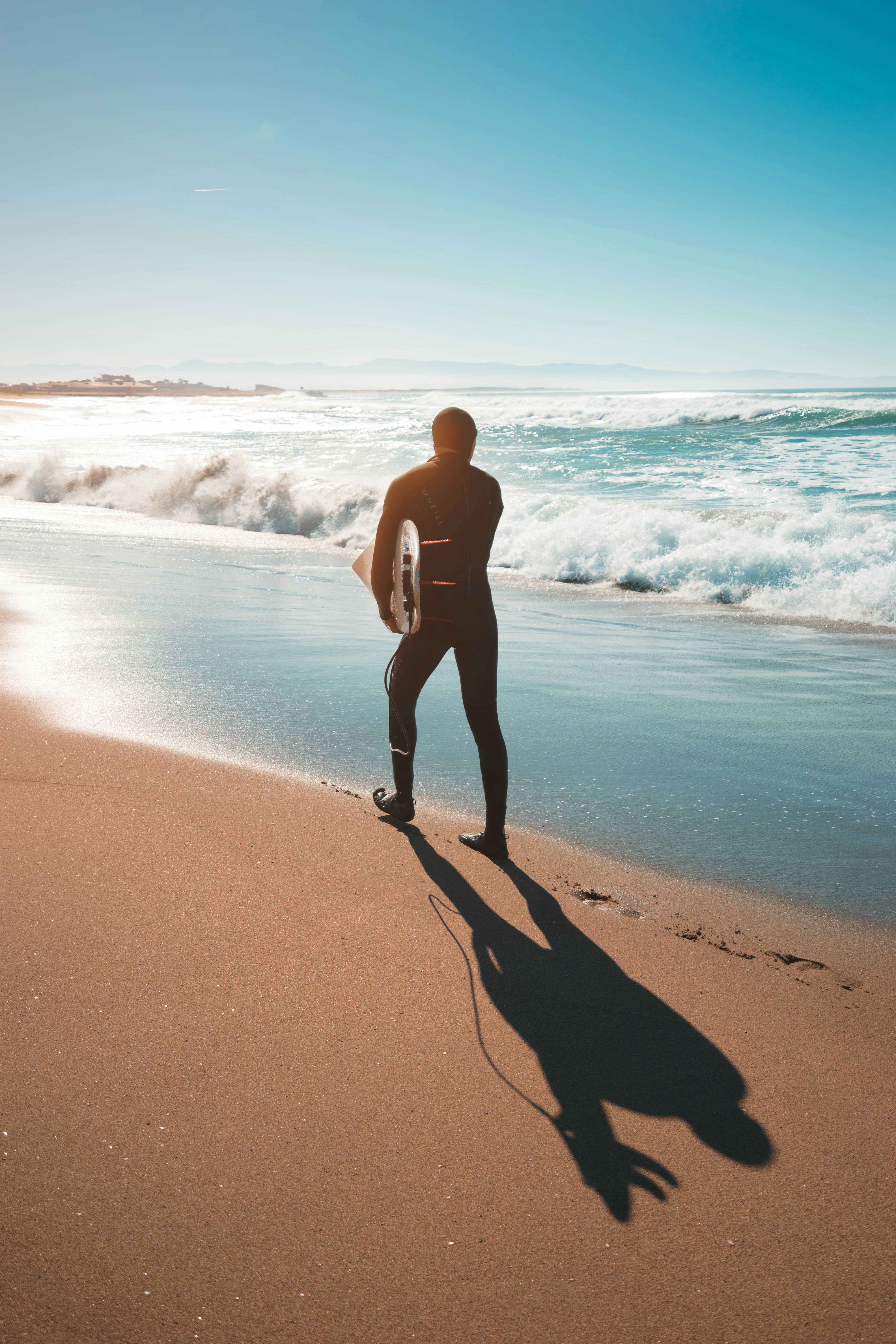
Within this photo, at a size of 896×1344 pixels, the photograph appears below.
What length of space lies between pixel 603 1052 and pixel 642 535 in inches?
444

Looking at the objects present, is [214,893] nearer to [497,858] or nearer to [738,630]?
[497,858]

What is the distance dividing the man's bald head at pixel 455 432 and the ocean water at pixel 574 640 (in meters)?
1.66

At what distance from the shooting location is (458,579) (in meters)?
3.63

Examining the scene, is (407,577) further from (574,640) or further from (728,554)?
(728,554)

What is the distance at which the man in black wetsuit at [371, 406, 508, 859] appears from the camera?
3.59 m

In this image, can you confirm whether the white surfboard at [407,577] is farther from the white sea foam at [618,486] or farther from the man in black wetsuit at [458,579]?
the white sea foam at [618,486]

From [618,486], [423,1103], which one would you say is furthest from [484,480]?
[618,486]

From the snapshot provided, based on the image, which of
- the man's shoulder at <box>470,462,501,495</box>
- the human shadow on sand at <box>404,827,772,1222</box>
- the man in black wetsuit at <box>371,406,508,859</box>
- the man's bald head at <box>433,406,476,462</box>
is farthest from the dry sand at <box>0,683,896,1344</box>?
the man's bald head at <box>433,406,476,462</box>

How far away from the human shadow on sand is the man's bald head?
1.78 meters

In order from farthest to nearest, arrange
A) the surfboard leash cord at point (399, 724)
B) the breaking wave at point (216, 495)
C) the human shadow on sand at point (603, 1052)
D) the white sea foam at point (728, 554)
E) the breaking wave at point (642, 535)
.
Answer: the breaking wave at point (216, 495) → the breaking wave at point (642, 535) → the white sea foam at point (728, 554) → the surfboard leash cord at point (399, 724) → the human shadow on sand at point (603, 1052)

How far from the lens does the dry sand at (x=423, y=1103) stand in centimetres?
169

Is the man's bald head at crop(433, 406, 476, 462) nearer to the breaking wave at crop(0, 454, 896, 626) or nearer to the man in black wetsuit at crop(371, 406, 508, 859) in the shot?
the man in black wetsuit at crop(371, 406, 508, 859)

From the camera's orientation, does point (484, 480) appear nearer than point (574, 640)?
Yes

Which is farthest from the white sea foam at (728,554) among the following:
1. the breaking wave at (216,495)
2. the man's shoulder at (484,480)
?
the man's shoulder at (484,480)
